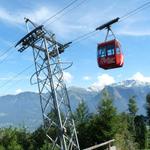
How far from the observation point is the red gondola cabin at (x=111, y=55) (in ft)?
84.7

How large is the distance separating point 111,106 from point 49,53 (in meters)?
35.5

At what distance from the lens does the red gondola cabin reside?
25.8 m

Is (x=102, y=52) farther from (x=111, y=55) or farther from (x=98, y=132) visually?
(x=98, y=132)

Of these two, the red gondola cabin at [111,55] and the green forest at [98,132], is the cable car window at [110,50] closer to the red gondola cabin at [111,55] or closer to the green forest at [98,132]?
the red gondola cabin at [111,55]

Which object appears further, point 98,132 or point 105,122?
point 98,132

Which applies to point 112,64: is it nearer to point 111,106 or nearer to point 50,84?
point 50,84

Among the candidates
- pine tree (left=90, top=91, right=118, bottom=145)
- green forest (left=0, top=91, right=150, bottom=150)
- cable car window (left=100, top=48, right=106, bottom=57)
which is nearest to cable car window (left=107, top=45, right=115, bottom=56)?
cable car window (left=100, top=48, right=106, bottom=57)

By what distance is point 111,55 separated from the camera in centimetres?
2620

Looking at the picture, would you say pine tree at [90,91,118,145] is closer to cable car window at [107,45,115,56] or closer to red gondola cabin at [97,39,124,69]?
red gondola cabin at [97,39,124,69]

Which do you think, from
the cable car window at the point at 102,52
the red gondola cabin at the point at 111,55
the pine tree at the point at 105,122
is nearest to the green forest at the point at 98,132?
the pine tree at the point at 105,122

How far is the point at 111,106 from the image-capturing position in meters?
64.5

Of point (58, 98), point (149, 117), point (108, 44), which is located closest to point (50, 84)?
point (58, 98)

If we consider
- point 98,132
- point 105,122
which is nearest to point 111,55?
point 105,122

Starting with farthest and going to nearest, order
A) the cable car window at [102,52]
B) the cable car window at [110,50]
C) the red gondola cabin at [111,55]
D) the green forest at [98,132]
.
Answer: the green forest at [98,132] → the cable car window at [102,52] → the cable car window at [110,50] → the red gondola cabin at [111,55]
